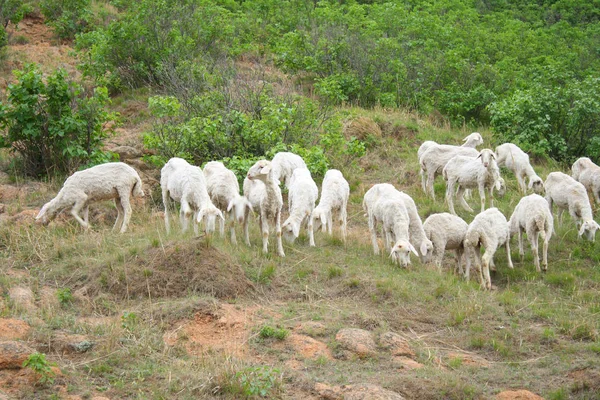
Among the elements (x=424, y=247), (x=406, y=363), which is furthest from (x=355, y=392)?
(x=424, y=247)

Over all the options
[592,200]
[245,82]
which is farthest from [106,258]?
[592,200]

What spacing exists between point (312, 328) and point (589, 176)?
8.39 metres

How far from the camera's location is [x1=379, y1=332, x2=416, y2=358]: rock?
9.59 metres

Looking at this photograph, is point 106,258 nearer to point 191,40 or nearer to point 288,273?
point 288,273

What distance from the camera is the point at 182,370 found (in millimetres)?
8445

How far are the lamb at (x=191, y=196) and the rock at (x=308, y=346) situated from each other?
260cm

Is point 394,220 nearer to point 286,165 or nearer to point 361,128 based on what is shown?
point 286,165

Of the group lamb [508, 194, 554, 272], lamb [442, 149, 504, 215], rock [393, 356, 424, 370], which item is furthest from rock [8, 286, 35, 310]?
lamb [442, 149, 504, 215]

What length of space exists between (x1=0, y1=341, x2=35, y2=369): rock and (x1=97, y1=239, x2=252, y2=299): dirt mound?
2197 millimetres

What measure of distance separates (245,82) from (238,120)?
255 centimetres

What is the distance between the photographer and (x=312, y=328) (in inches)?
391

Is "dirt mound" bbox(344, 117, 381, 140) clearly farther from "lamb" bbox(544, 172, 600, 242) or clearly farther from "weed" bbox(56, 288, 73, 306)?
"weed" bbox(56, 288, 73, 306)

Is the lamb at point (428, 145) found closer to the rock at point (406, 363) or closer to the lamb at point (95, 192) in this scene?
the lamb at point (95, 192)

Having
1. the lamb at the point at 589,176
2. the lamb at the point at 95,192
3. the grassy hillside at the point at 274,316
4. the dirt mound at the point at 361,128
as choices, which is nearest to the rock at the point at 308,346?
the grassy hillside at the point at 274,316
